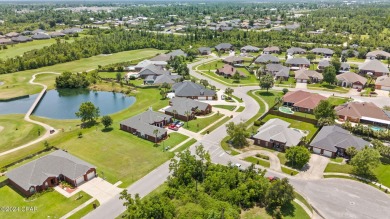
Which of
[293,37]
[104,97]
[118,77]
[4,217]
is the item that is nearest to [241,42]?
[293,37]

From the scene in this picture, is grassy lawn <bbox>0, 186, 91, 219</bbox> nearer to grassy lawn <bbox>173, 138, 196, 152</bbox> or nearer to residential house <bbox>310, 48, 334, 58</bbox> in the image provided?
grassy lawn <bbox>173, 138, 196, 152</bbox>

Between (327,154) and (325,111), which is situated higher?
(325,111)

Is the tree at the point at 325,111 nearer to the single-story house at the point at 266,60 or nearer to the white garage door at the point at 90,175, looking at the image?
the white garage door at the point at 90,175

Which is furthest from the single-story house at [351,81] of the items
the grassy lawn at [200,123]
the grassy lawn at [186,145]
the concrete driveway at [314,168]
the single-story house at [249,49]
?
the grassy lawn at [186,145]

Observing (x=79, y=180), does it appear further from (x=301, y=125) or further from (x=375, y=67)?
(x=375, y=67)

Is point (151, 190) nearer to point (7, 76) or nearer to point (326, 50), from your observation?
point (7, 76)

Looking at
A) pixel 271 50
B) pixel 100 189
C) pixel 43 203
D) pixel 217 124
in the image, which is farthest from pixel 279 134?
pixel 271 50
